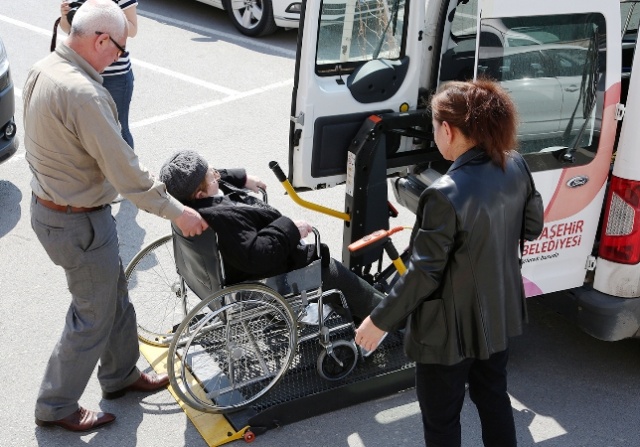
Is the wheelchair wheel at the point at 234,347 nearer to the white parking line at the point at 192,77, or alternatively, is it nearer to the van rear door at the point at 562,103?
the van rear door at the point at 562,103

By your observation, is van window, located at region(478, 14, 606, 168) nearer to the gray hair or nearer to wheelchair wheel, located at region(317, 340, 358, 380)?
wheelchair wheel, located at region(317, 340, 358, 380)

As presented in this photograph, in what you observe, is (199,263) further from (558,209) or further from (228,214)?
(558,209)

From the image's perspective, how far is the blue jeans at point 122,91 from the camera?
239 inches

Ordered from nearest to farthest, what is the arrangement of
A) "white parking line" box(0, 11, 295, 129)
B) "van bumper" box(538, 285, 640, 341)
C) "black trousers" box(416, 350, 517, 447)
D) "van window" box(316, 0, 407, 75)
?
"black trousers" box(416, 350, 517, 447) < "van bumper" box(538, 285, 640, 341) < "van window" box(316, 0, 407, 75) < "white parking line" box(0, 11, 295, 129)

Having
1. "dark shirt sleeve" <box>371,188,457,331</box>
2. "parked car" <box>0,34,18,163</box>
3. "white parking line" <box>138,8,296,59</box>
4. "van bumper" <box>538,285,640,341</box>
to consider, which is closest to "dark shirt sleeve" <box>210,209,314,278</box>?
"dark shirt sleeve" <box>371,188,457,331</box>

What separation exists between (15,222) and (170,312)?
6.01 feet

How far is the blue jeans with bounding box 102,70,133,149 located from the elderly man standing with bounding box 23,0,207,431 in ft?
6.72

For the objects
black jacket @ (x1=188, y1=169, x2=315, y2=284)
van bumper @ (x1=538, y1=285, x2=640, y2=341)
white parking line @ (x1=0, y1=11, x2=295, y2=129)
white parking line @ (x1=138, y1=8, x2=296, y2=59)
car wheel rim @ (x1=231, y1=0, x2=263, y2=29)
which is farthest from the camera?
car wheel rim @ (x1=231, y1=0, x2=263, y2=29)

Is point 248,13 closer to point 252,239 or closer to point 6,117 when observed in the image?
point 6,117

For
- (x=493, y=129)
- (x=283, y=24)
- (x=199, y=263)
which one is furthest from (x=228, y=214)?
(x=283, y=24)

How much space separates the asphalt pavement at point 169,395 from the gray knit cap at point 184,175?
3.63ft

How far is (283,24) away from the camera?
10.3m

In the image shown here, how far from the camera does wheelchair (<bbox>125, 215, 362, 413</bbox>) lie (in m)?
4.18

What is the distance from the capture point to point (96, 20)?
12.5 ft
